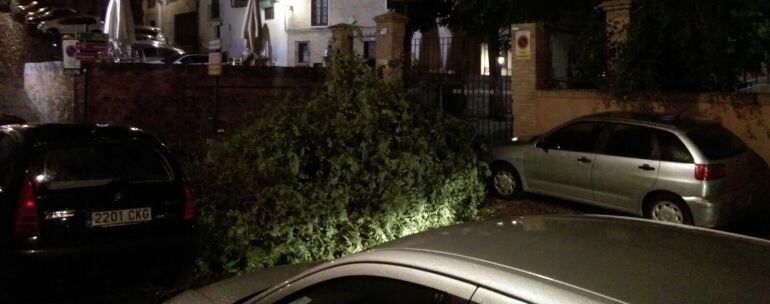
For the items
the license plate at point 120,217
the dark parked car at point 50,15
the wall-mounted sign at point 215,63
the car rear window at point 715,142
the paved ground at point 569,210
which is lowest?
the paved ground at point 569,210

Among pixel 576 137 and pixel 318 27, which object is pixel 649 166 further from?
pixel 318 27

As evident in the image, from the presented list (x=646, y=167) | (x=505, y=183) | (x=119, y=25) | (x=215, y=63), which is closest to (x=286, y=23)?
(x=119, y=25)

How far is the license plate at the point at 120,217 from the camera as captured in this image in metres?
5.25

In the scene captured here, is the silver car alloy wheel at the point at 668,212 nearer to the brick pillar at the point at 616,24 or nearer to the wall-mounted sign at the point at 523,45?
the brick pillar at the point at 616,24

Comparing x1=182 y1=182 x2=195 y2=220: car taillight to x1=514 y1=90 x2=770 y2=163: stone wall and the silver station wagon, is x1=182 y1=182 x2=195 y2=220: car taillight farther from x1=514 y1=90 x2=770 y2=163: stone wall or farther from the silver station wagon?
x1=514 y1=90 x2=770 y2=163: stone wall

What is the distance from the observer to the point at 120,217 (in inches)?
211

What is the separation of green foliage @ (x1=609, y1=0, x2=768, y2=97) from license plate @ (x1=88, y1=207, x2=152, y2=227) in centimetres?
753

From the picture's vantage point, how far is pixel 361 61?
6715 mm

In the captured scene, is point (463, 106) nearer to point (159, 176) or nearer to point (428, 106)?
point (428, 106)

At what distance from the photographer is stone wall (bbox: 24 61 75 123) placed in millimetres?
13930

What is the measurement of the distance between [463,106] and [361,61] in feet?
25.4

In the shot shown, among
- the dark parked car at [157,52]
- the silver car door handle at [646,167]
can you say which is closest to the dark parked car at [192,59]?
the dark parked car at [157,52]

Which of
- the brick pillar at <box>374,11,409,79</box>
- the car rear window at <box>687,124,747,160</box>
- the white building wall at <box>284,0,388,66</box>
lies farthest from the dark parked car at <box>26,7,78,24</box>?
the car rear window at <box>687,124,747,160</box>

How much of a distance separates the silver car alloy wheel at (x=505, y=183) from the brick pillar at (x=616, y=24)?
2.54 m
